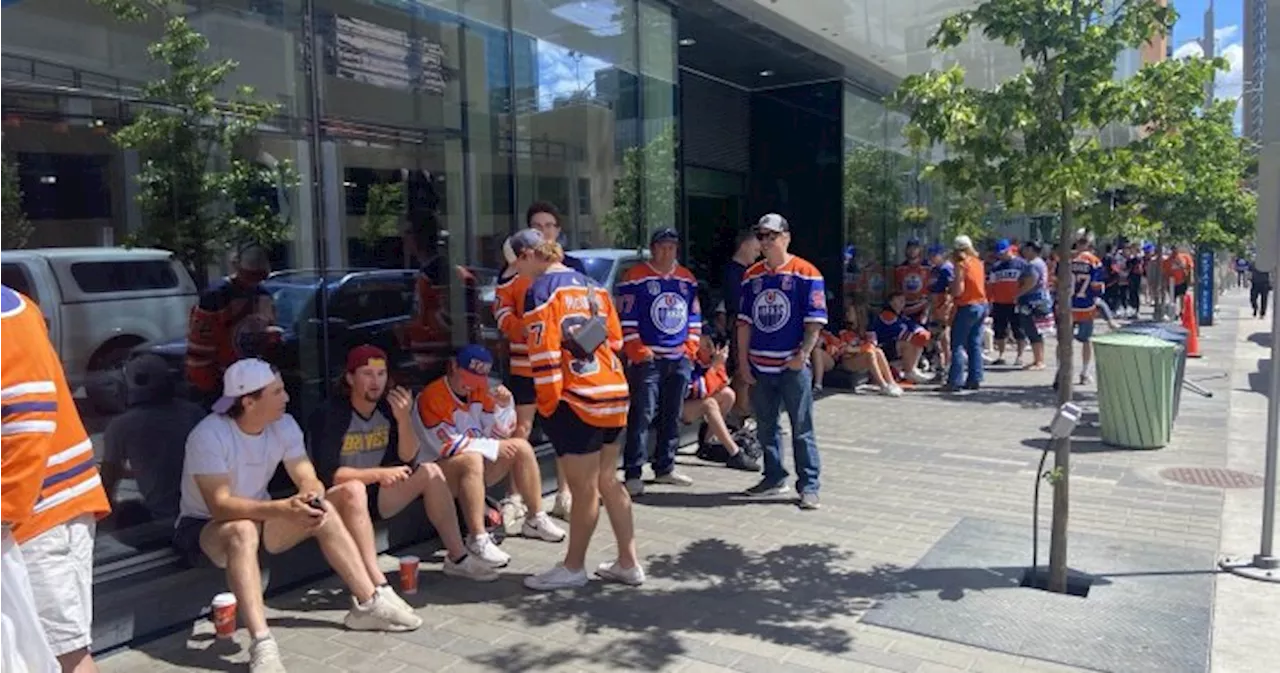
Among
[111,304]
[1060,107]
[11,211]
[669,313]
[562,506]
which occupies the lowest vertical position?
[562,506]

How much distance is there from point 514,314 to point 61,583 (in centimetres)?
296

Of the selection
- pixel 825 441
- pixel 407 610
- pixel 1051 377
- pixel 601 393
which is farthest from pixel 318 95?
pixel 1051 377

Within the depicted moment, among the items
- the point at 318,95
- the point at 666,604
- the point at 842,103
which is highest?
the point at 842,103

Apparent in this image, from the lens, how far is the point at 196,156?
18.1 ft

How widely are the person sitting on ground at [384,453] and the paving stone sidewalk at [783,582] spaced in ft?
0.83

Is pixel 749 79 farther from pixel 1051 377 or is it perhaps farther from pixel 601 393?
pixel 601 393

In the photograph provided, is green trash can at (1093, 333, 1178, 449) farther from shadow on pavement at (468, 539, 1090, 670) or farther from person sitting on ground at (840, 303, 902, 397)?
shadow on pavement at (468, 539, 1090, 670)

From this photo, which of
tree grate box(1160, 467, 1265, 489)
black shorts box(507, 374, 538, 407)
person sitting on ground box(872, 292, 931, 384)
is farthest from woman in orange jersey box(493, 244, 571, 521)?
person sitting on ground box(872, 292, 931, 384)

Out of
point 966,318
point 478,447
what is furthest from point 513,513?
point 966,318

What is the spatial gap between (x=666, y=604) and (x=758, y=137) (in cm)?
943

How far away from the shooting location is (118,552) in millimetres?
4516

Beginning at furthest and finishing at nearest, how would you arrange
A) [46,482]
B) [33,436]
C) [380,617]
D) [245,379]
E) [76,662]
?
1. [380,617]
2. [245,379]
3. [76,662]
4. [46,482]
5. [33,436]

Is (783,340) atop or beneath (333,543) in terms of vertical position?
atop

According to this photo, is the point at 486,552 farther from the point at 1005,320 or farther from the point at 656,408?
the point at 1005,320
